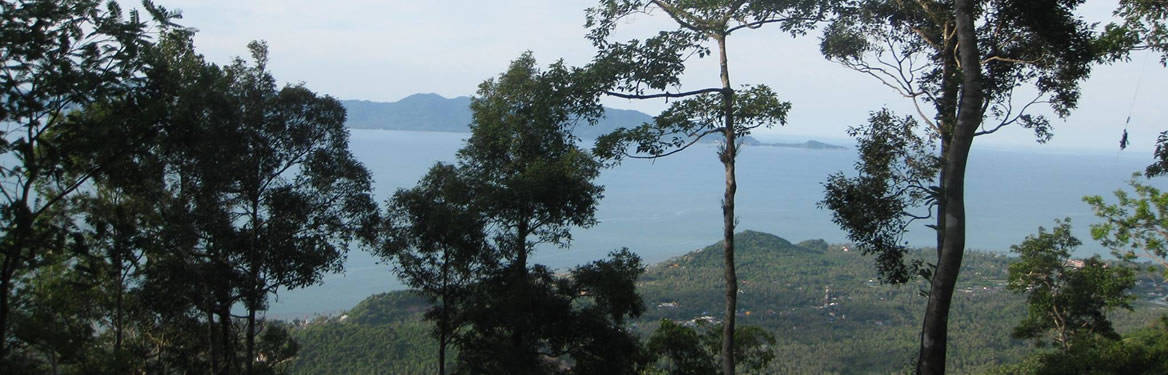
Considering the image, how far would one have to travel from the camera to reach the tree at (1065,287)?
38.1ft

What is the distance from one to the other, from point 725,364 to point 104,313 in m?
8.21

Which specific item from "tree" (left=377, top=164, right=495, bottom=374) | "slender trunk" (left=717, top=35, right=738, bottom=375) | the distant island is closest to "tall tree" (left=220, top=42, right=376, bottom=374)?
"tree" (left=377, top=164, right=495, bottom=374)

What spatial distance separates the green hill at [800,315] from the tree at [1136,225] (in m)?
22.4

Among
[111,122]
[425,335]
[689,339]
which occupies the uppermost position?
[111,122]

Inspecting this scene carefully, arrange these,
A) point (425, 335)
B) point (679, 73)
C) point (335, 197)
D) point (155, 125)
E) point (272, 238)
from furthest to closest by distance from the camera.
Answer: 1. point (425, 335)
2. point (335, 197)
3. point (272, 238)
4. point (679, 73)
5. point (155, 125)

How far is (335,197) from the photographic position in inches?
330

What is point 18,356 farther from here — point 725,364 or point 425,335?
point 425,335

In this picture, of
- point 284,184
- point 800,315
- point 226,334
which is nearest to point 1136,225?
point 284,184

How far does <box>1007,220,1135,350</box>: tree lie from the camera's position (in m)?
11.6

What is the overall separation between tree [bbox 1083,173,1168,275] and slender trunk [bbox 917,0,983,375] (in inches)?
205

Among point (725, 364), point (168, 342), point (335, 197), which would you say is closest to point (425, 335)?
point (168, 342)

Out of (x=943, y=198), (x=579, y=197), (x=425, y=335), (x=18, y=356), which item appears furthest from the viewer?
→ (x=425, y=335)

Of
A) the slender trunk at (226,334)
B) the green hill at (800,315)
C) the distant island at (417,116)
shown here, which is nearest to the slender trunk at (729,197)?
the slender trunk at (226,334)

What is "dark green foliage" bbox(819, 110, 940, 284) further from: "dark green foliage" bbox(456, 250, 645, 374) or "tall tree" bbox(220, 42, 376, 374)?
"tall tree" bbox(220, 42, 376, 374)
